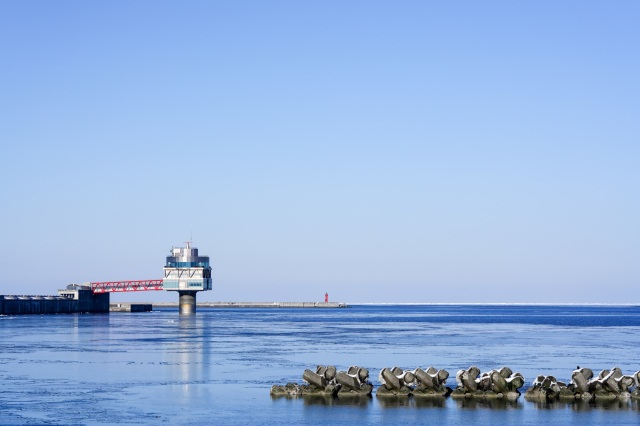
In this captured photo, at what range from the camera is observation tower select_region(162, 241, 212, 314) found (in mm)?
163500

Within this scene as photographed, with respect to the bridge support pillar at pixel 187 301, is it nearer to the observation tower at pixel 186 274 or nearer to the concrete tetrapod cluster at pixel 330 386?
the observation tower at pixel 186 274

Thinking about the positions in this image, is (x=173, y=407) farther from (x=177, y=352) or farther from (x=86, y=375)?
(x=177, y=352)

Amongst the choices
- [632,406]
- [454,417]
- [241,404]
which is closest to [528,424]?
[454,417]

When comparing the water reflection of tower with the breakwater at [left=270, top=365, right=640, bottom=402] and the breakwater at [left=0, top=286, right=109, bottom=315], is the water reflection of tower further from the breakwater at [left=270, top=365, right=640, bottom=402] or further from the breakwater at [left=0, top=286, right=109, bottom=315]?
the breakwater at [left=0, top=286, right=109, bottom=315]

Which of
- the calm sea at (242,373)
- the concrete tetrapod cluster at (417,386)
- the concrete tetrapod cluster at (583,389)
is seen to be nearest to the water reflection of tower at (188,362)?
the calm sea at (242,373)

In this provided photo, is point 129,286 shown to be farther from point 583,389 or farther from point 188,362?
point 583,389

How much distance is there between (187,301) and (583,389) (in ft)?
423

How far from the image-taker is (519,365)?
191ft

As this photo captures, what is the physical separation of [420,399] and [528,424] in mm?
7444

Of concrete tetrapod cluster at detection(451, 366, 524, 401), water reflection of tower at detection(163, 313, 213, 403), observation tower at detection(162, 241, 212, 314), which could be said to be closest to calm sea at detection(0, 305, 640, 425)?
water reflection of tower at detection(163, 313, 213, 403)

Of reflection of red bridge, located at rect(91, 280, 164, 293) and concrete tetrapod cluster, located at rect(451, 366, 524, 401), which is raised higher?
reflection of red bridge, located at rect(91, 280, 164, 293)

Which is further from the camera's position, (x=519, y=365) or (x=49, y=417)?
(x=519, y=365)

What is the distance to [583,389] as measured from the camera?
140 ft

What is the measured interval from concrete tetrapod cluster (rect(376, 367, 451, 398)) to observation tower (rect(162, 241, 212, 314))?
121m
